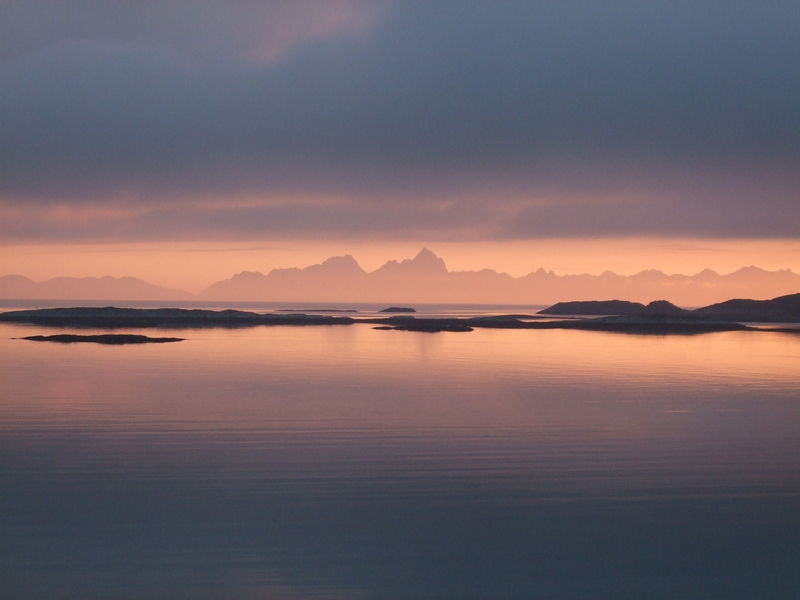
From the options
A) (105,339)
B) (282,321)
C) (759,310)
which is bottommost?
(105,339)

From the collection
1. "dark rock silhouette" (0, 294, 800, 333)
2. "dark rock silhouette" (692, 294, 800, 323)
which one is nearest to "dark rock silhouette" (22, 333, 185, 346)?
"dark rock silhouette" (0, 294, 800, 333)

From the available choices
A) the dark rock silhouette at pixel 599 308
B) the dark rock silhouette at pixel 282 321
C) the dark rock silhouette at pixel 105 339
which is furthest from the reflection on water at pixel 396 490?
the dark rock silhouette at pixel 599 308

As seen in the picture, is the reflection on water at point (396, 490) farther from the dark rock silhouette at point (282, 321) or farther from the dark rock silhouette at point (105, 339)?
the dark rock silhouette at point (282, 321)

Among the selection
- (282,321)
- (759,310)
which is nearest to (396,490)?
(282,321)

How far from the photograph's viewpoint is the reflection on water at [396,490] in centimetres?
1101

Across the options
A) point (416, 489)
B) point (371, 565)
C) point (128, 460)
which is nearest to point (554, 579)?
point (371, 565)

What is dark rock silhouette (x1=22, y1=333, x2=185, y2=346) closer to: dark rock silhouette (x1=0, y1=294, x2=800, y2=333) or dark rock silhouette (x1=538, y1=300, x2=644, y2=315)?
dark rock silhouette (x1=0, y1=294, x2=800, y2=333)

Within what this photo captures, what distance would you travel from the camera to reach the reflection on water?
11008 mm

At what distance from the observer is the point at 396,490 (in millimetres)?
15398

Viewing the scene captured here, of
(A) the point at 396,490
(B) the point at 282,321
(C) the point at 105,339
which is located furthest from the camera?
(B) the point at 282,321

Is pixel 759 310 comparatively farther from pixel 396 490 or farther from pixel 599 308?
pixel 396 490

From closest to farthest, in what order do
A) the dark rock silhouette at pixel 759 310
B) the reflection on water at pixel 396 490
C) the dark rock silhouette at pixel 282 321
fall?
the reflection on water at pixel 396 490
the dark rock silhouette at pixel 282 321
the dark rock silhouette at pixel 759 310

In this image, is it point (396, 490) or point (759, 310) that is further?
point (759, 310)

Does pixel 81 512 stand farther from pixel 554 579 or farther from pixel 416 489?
pixel 554 579
